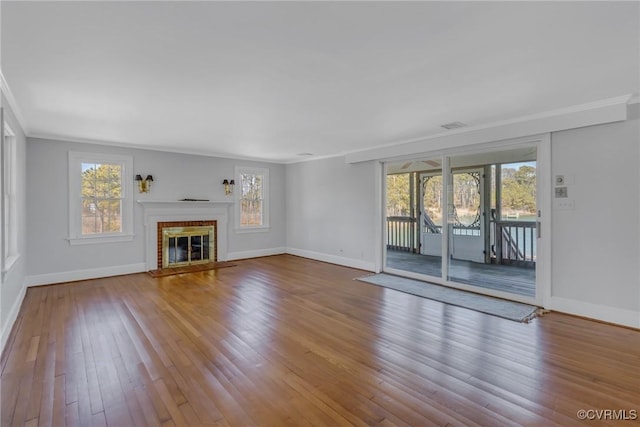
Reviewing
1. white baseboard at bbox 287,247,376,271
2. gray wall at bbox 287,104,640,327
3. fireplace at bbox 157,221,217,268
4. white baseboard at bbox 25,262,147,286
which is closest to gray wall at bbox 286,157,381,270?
white baseboard at bbox 287,247,376,271

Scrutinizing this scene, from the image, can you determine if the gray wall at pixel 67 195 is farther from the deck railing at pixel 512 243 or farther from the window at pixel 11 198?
the deck railing at pixel 512 243

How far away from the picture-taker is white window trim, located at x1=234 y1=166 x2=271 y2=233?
7.42 m

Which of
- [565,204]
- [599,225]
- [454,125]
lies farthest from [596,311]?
[454,125]

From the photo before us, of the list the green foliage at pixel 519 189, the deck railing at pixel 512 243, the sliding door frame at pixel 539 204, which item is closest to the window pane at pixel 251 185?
the sliding door frame at pixel 539 204

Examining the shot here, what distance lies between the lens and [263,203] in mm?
7930

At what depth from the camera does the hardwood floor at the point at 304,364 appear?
79.0 inches

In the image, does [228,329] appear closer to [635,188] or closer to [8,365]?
[8,365]

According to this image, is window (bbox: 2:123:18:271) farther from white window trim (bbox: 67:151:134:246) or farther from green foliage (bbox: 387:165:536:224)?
green foliage (bbox: 387:165:536:224)

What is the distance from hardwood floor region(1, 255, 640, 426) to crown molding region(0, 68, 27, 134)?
2.34 metres

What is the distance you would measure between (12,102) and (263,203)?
197 inches

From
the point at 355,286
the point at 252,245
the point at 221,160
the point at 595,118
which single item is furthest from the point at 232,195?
the point at 595,118

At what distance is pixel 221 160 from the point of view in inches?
280

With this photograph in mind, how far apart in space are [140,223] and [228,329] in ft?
12.5

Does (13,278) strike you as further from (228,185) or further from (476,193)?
(476,193)
